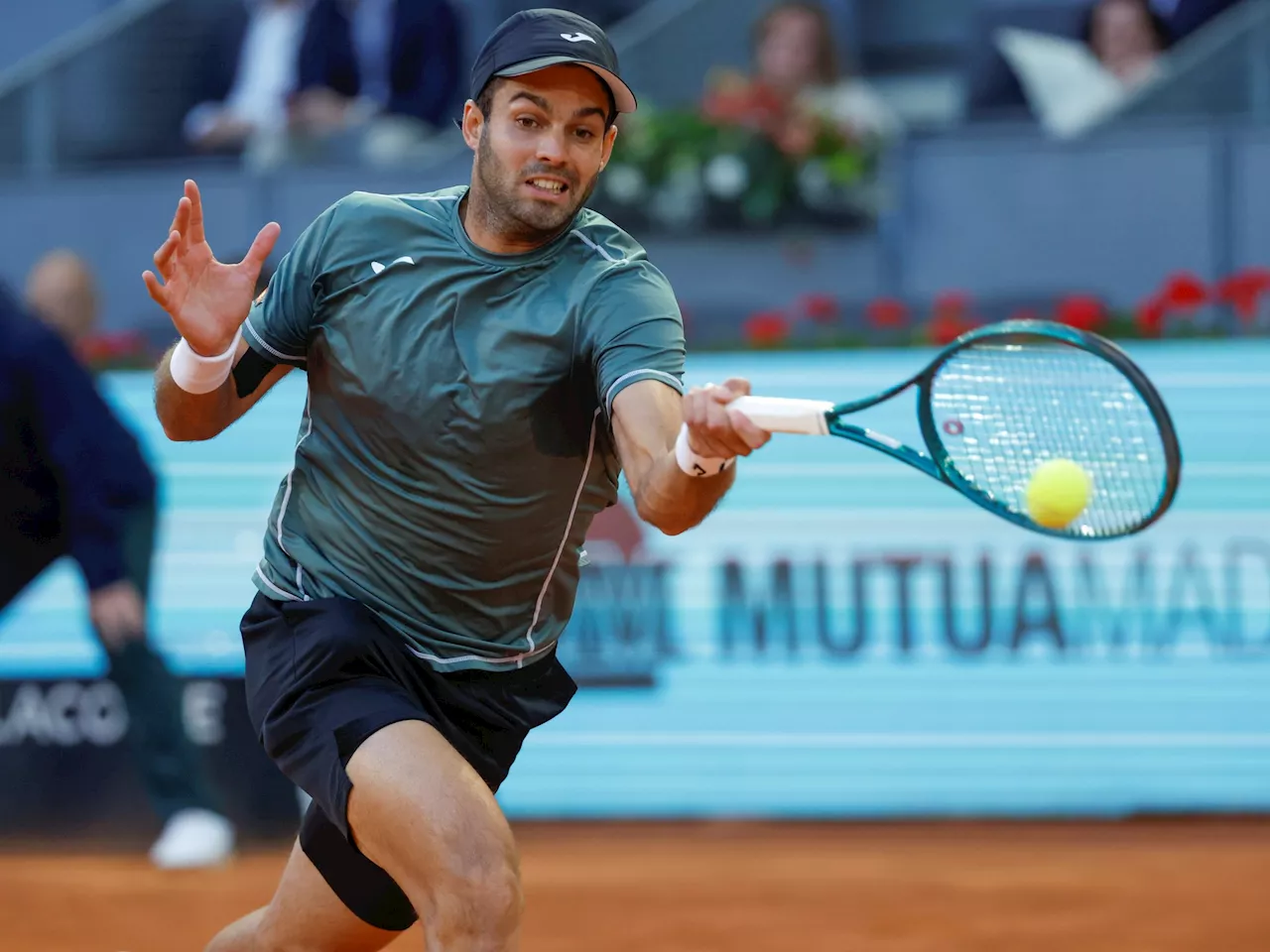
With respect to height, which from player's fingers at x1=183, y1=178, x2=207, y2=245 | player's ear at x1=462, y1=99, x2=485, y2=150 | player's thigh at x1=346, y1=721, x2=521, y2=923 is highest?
player's ear at x1=462, y1=99, x2=485, y2=150

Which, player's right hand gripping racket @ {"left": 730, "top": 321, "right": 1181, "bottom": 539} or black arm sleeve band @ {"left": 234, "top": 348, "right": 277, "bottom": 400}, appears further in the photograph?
black arm sleeve band @ {"left": 234, "top": 348, "right": 277, "bottom": 400}

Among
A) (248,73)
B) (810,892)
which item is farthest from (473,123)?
(248,73)

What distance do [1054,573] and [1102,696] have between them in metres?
0.45

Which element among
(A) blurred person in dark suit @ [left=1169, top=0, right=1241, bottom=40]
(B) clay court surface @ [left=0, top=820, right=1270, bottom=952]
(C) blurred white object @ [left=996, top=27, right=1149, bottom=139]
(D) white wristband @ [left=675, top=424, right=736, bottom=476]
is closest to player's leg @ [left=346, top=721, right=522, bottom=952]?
(D) white wristband @ [left=675, top=424, right=736, bottom=476]

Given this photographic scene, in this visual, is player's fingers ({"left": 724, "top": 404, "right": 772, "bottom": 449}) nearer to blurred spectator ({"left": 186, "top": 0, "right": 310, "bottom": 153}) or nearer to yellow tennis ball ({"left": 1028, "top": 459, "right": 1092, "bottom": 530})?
yellow tennis ball ({"left": 1028, "top": 459, "right": 1092, "bottom": 530})

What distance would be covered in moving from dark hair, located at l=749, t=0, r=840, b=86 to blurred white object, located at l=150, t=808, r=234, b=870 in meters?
3.70

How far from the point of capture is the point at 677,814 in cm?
606

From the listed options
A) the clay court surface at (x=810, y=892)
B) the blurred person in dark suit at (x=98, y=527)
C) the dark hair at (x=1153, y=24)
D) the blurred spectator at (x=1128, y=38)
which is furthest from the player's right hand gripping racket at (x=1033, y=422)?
the dark hair at (x=1153, y=24)

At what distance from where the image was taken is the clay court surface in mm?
4727

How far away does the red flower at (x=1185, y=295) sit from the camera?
6012 millimetres

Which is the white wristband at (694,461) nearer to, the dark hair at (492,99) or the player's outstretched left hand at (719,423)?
the player's outstretched left hand at (719,423)

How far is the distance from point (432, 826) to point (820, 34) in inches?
199

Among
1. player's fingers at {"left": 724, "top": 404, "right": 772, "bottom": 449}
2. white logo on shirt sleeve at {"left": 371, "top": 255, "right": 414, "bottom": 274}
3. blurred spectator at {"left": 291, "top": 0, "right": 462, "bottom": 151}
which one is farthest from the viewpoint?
blurred spectator at {"left": 291, "top": 0, "right": 462, "bottom": 151}

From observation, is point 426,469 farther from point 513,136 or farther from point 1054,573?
point 1054,573
